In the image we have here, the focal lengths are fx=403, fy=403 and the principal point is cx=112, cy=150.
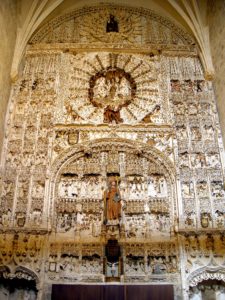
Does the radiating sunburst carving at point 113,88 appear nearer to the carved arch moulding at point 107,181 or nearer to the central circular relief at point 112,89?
the central circular relief at point 112,89

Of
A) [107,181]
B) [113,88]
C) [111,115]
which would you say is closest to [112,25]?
[113,88]

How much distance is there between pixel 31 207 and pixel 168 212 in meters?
3.48

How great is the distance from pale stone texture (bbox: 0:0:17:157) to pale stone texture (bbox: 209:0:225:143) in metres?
5.94

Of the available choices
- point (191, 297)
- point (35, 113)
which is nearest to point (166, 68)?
point (35, 113)

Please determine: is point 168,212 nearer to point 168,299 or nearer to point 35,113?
point 168,299

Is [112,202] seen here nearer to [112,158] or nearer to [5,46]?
[112,158]

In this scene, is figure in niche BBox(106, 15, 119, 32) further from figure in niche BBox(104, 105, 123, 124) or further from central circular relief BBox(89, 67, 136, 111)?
figure in niche BBox(104, 105, 123, 124)

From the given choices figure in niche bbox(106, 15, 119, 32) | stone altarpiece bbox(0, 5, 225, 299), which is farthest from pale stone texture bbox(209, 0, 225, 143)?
figure in niche bbox(106, 15, 119, 32)

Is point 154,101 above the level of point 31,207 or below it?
above

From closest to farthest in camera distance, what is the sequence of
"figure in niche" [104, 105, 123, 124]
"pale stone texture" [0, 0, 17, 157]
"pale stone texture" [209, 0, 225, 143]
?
"pale stone texture" [0, 0, 17, 157] → "pale stone texture" [209, 0, 225, 143] → "figure in niche" [104, 105, 123, 124]

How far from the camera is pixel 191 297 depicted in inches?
372

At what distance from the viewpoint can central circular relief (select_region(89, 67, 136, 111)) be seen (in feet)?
38.9

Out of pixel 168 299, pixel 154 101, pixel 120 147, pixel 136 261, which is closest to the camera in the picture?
pixel 168 299

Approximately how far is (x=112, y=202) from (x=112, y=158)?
4.44 ft
